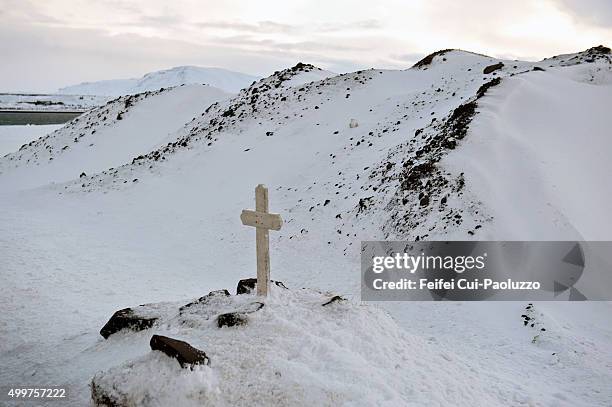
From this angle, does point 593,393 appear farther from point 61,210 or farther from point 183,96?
point 183,96

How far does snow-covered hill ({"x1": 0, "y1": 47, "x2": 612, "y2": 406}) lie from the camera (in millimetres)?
8078

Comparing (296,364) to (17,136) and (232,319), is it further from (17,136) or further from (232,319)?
(17,136)

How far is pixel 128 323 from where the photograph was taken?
7.93 m

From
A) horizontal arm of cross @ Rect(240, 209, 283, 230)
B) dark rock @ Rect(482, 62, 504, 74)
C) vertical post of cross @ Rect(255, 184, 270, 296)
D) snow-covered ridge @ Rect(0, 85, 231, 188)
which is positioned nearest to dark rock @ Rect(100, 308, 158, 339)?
vertical post of cross @ Rect(255, 184, 270, 296)

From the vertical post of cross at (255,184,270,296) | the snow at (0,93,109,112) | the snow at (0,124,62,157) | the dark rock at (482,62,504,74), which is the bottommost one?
the vertical post of cross at (255,184,270,296)

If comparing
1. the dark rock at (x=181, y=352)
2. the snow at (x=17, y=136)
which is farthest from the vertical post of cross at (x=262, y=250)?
the snow at (x=17, y=136)

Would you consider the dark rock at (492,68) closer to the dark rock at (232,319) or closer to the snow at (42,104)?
the dark rock at (232,319)

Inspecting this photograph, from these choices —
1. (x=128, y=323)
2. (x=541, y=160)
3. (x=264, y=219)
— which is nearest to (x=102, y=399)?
(x=128, y=323)

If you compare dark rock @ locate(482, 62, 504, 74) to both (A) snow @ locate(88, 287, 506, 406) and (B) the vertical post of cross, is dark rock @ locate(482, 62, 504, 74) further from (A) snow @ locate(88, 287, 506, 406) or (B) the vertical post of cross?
(B) the vertical post of cross

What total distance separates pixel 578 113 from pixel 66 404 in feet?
56.4

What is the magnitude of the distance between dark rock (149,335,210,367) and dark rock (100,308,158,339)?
1.94m

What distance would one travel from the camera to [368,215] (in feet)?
48.5

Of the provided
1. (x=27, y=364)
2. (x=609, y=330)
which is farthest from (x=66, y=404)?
(x=609, y=330)

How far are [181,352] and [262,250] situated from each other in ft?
8.47
